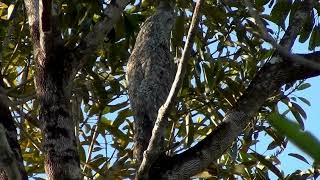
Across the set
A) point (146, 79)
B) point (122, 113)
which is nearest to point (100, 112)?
point (122, 113)

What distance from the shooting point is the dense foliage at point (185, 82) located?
2.50 m

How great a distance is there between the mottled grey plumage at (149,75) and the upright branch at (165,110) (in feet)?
0.72

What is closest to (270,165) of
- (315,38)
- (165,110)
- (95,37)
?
(315,38)

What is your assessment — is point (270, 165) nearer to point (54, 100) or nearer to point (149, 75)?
point (149, 75)

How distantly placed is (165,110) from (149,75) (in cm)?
51

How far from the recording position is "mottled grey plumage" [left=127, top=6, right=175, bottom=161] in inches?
67.5

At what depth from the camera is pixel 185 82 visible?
281cm

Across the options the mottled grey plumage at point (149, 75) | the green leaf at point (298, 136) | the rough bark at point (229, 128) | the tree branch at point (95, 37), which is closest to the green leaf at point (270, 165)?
the mottled grey plumage at point (149, 75)

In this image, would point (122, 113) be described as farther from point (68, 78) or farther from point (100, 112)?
point (68, 78)

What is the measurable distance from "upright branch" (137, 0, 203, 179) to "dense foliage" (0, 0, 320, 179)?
1007 mm

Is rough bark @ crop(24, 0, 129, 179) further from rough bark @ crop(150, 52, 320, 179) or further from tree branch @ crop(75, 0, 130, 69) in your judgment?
rough bark @ crop(150, 52, 320, 179)

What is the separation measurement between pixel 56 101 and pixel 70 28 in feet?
3.17

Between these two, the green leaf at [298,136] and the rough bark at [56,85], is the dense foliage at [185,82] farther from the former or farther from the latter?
the green leaf at [298,136]

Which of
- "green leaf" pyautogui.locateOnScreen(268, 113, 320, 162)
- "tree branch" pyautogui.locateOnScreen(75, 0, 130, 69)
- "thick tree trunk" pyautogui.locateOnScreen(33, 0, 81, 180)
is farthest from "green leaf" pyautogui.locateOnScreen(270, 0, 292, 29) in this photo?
"green leaf" pyautogui.locateOnScreen(268, 113, 320, 162)
